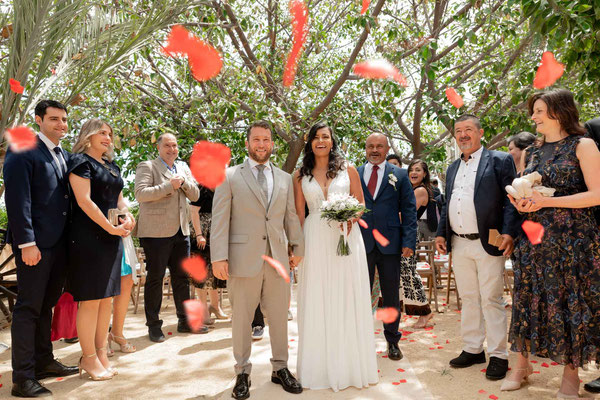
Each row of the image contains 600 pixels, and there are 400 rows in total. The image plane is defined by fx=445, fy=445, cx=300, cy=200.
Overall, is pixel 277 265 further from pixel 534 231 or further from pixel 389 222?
pixel 534 231

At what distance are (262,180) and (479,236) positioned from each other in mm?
1961

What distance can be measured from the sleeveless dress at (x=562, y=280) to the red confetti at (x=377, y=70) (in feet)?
15.5

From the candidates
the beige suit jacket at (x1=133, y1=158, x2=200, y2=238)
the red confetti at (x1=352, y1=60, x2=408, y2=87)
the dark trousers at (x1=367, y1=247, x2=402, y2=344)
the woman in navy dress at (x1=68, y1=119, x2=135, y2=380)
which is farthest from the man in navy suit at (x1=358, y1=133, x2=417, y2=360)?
the red confetti at (x1=352, y1=60, x2=408, y2=87)

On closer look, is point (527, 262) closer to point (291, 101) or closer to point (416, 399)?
point (416, 399)

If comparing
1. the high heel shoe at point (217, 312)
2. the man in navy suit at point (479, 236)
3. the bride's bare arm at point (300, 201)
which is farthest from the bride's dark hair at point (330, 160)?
the high heel shoe at point (217, 312)

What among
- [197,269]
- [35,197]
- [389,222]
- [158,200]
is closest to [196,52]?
[158,200]

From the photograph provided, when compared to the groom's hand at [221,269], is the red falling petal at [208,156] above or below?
above

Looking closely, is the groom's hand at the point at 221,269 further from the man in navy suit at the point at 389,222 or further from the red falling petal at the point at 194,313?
the red falling petal at the point at 194,313

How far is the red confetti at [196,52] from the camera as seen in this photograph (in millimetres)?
7355

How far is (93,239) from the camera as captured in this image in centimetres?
372

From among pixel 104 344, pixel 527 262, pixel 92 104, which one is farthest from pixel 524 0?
pixel 92 104

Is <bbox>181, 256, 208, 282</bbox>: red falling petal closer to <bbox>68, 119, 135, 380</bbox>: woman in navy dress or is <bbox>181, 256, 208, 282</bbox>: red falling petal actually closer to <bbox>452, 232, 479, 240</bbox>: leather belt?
<bbox>68, 119, 135, 380</bbox>: woman in navy dress

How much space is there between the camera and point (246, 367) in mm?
3484

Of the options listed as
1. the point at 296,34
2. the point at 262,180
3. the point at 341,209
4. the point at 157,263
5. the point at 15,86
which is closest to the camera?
the point at 15,86
